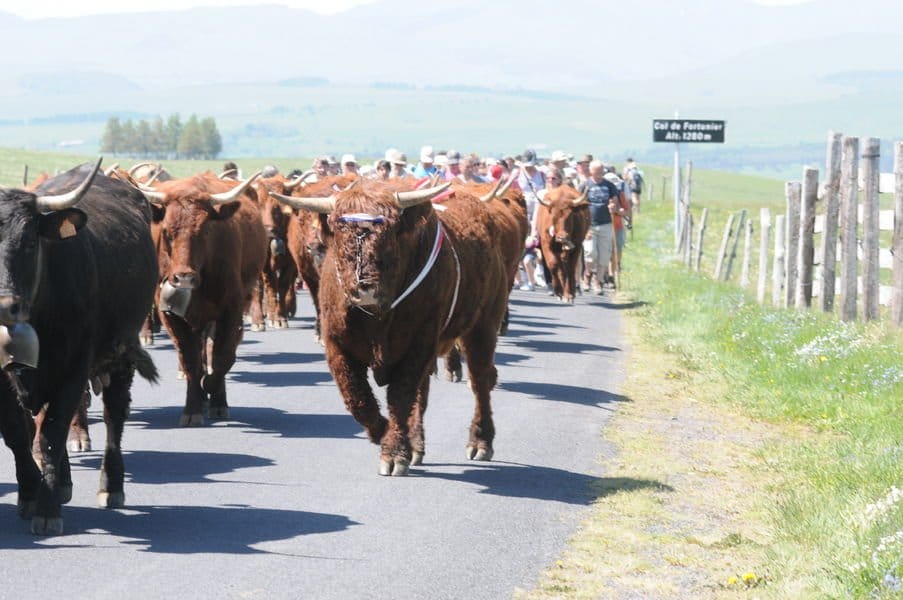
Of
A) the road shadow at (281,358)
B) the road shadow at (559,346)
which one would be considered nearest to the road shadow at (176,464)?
the road shadow at (281,358)

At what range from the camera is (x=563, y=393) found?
14.3 metres

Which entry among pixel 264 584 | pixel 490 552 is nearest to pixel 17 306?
pixel 264 584

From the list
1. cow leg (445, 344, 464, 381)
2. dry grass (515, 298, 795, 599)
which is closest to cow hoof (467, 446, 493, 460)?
dry grass (515, 298, 795, 599)

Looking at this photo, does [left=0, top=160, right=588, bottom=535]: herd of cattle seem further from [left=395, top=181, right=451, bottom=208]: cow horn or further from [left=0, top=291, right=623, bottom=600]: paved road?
[left=0, top=291, right=623, bottom=600]: paved road

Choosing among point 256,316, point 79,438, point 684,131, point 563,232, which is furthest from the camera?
point 684,131

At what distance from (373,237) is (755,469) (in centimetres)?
322

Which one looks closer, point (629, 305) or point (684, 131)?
point (629, 305)

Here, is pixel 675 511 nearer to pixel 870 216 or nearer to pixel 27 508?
pixel 27 508

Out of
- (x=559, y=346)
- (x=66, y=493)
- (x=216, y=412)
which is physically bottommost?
(x=559, y=346)

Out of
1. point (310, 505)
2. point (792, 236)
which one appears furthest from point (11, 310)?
point (792, 236)

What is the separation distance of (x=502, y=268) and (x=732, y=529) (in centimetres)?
338

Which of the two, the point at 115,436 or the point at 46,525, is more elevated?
the point at 115,436

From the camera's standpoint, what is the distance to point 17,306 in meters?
7.32

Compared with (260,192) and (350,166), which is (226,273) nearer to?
(260,192)
